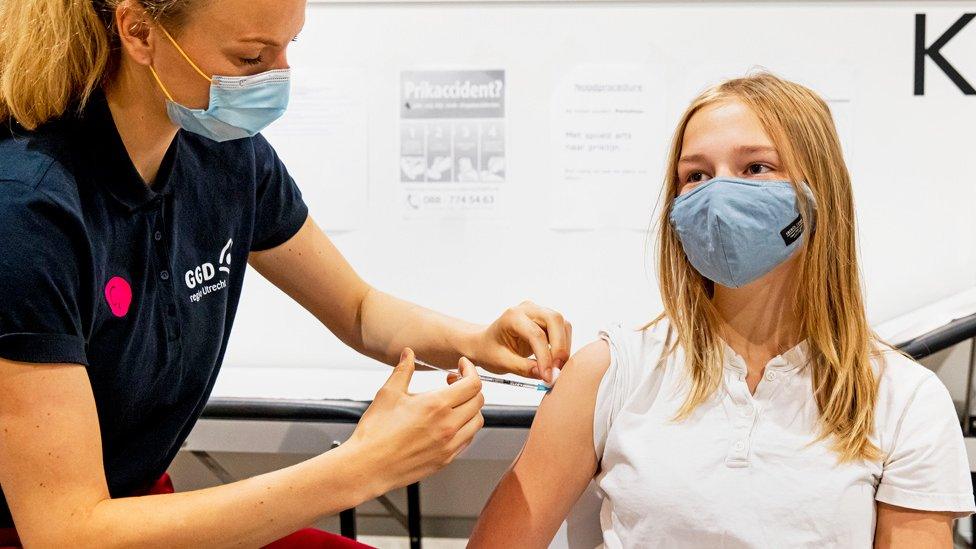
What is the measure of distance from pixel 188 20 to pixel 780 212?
0.94 metres

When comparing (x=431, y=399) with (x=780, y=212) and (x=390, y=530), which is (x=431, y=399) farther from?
(x=390, y=530)

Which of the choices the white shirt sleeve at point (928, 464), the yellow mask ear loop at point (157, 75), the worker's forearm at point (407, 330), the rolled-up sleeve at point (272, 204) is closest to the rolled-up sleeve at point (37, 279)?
the yellow mask ear loop at point (157, 75)

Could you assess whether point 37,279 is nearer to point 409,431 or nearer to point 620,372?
point 409,431

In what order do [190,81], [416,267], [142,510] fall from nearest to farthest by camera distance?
1. [142,510]
2. [190,81]
3. [416,267]

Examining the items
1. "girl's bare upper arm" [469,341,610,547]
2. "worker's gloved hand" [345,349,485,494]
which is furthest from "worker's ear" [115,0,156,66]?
"girl's bare upper arm" [469,341,610,547]

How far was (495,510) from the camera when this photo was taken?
1.54 meters

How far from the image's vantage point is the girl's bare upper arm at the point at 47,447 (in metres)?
1.08

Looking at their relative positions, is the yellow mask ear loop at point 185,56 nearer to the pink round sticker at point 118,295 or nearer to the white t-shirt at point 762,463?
the pink round sticker at point 118,295

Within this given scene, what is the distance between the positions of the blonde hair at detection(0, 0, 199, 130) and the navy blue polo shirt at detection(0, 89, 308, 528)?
1.4 inches

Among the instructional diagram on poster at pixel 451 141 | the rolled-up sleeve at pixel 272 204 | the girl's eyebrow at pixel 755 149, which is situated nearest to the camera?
the girl's eyebrow at pixel 755 149

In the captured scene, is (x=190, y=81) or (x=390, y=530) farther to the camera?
(x=390, y=530)

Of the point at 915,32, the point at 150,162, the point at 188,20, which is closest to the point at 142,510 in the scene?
the point at 150,162

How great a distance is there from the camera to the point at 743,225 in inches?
55.1

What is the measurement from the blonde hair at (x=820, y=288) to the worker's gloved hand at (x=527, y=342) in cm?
21
